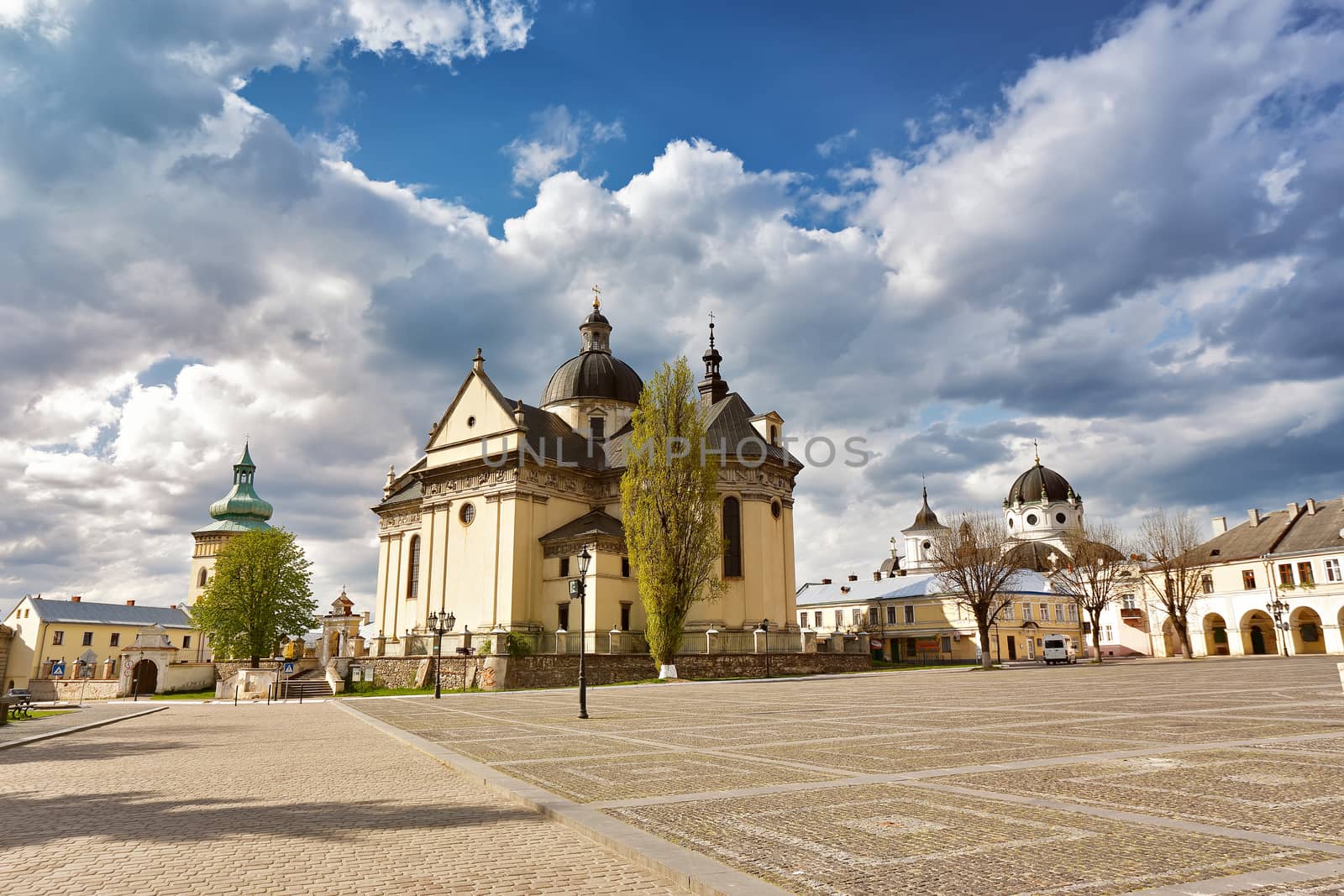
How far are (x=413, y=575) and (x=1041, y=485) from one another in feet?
260

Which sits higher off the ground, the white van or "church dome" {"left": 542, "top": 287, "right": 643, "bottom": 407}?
"church dome" {"left": 542, "top": 287, "right": 643, "bottom": 407}

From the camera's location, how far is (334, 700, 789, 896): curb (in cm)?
532

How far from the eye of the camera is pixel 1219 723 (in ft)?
45.1

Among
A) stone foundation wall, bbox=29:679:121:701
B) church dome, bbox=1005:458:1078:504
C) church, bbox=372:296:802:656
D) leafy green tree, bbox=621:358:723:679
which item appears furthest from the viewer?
church dome, bbox=1005:458:1078:504

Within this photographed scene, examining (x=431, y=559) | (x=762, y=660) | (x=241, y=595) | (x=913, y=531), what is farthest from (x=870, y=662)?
(x=913, y=531)

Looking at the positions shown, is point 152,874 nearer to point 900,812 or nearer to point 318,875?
point 318,875

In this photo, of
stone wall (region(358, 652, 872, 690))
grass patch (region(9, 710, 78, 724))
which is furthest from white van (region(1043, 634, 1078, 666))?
grass patch (region(9, 710, 78, 724))

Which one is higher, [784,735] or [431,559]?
[431,559]

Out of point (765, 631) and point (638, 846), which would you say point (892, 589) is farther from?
point (638, 846)

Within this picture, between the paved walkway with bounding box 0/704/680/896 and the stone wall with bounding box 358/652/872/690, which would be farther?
the stone wall with bounding box 358/652/872/690

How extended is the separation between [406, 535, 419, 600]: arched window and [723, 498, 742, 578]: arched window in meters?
20.6

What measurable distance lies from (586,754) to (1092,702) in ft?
43.2

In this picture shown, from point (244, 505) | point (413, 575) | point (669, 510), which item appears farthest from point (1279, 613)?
point (244, 505)

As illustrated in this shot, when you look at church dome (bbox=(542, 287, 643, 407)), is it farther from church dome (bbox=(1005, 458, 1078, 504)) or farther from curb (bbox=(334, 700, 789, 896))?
church dome (bbox=(1005, 458, 1078, 504))
